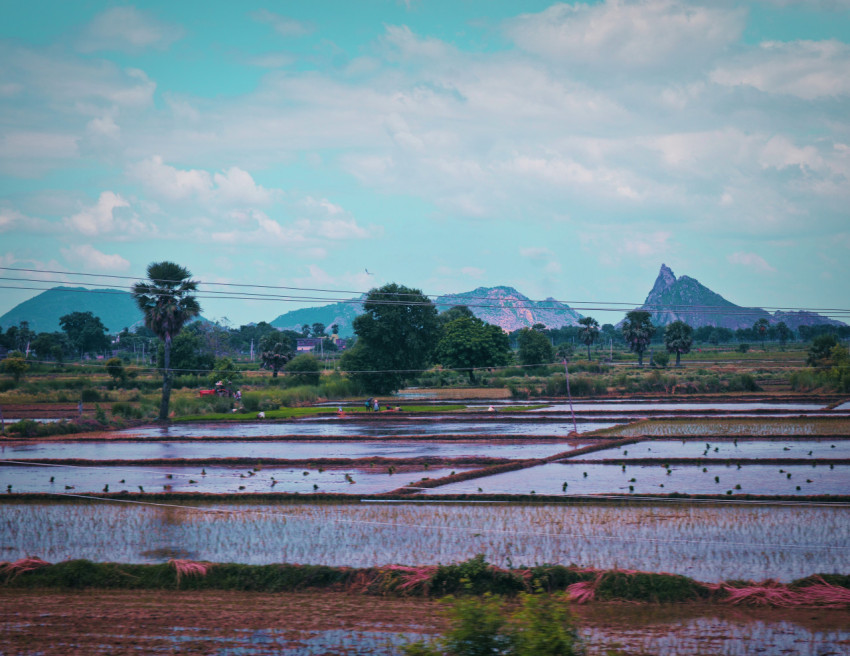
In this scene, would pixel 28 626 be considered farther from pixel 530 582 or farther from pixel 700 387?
pixel 700 387

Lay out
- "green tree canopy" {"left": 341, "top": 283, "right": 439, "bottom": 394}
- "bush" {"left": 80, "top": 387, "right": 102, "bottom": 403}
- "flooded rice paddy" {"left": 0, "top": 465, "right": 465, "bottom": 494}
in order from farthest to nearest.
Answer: "green tree canopy" {"left": 341, "top": 283, "right": 439, "bottom": 394} < "bush" {"left": 80, "top": 387, "right": 102, "bottom": 403} < "flooded rice paddy" {"left": 0, "top": 465, "right": 465, "bottom": 494}

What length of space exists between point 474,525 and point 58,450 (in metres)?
24.1

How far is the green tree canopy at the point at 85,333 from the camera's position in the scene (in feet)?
489

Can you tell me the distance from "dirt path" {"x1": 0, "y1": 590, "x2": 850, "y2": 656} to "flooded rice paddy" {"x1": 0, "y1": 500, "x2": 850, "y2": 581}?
5.73 feet

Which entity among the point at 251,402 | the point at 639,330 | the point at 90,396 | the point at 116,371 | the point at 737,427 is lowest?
the point at 737,427

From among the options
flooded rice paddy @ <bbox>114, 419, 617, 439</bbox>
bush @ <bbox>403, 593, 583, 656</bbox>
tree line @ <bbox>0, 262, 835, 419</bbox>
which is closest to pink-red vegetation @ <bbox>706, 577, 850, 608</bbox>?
bush @ <bbox>403, 593, 583, 656</bbox>

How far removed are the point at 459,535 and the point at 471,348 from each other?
59548 mm

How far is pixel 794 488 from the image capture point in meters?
18.2

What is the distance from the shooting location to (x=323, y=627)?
966cm

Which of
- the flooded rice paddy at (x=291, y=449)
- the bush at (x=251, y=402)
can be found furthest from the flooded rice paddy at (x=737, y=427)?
the bush at (x=251, y=402)

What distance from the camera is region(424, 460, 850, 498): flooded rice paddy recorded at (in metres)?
18.4

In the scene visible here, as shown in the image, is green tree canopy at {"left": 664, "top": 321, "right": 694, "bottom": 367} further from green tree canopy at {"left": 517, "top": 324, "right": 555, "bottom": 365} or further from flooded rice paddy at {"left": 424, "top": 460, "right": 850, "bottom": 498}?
flooded rice paddy at {"left": 424, "top": 460, "right": 850, "bottom": 498}

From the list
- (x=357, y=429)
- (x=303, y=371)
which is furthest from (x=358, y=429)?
(x=303, y=371)

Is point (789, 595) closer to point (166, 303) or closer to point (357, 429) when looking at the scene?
point (357, 429)
